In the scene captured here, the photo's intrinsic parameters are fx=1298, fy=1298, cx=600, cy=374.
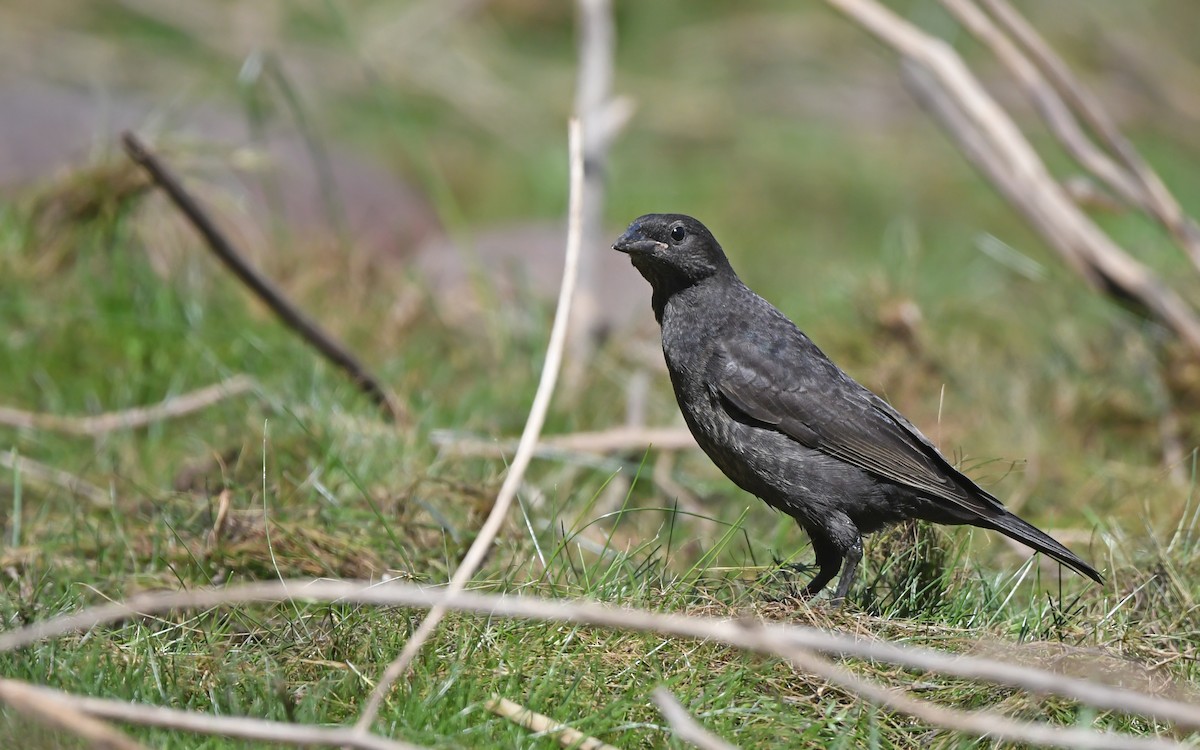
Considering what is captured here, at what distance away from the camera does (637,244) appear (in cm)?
355

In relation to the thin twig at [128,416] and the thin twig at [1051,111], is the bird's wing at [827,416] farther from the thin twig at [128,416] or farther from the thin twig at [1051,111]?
the thin twig at [1051,111]

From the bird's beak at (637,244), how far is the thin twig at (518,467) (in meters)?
0.63

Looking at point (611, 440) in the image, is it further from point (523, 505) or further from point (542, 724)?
point (542, 724)

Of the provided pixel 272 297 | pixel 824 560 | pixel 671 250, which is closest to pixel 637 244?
pixel 671 250

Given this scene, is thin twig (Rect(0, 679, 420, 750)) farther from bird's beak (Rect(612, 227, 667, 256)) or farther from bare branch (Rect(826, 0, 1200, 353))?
bare branch (Rect(826, 0, 1200, 353))

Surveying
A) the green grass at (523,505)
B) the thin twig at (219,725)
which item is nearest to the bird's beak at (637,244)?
the green grass at (523,505)

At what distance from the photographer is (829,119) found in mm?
11148

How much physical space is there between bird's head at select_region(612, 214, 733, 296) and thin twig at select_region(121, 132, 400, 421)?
1.14m

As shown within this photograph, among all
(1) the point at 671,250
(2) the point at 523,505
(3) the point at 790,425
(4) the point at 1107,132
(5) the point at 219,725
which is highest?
(4) the point at 1107,132

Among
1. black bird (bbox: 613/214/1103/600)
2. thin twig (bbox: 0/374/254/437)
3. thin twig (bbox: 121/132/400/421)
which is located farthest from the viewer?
thin twig (bbox: 0/374/254/437)

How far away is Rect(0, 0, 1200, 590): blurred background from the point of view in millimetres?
4809

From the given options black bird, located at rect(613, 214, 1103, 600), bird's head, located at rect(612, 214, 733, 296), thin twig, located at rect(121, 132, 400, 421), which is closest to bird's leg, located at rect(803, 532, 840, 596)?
black bird, located at rect(613, 214, 1103, 600)

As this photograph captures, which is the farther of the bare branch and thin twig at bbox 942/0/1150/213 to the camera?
the bare branch

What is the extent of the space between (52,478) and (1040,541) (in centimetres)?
288
